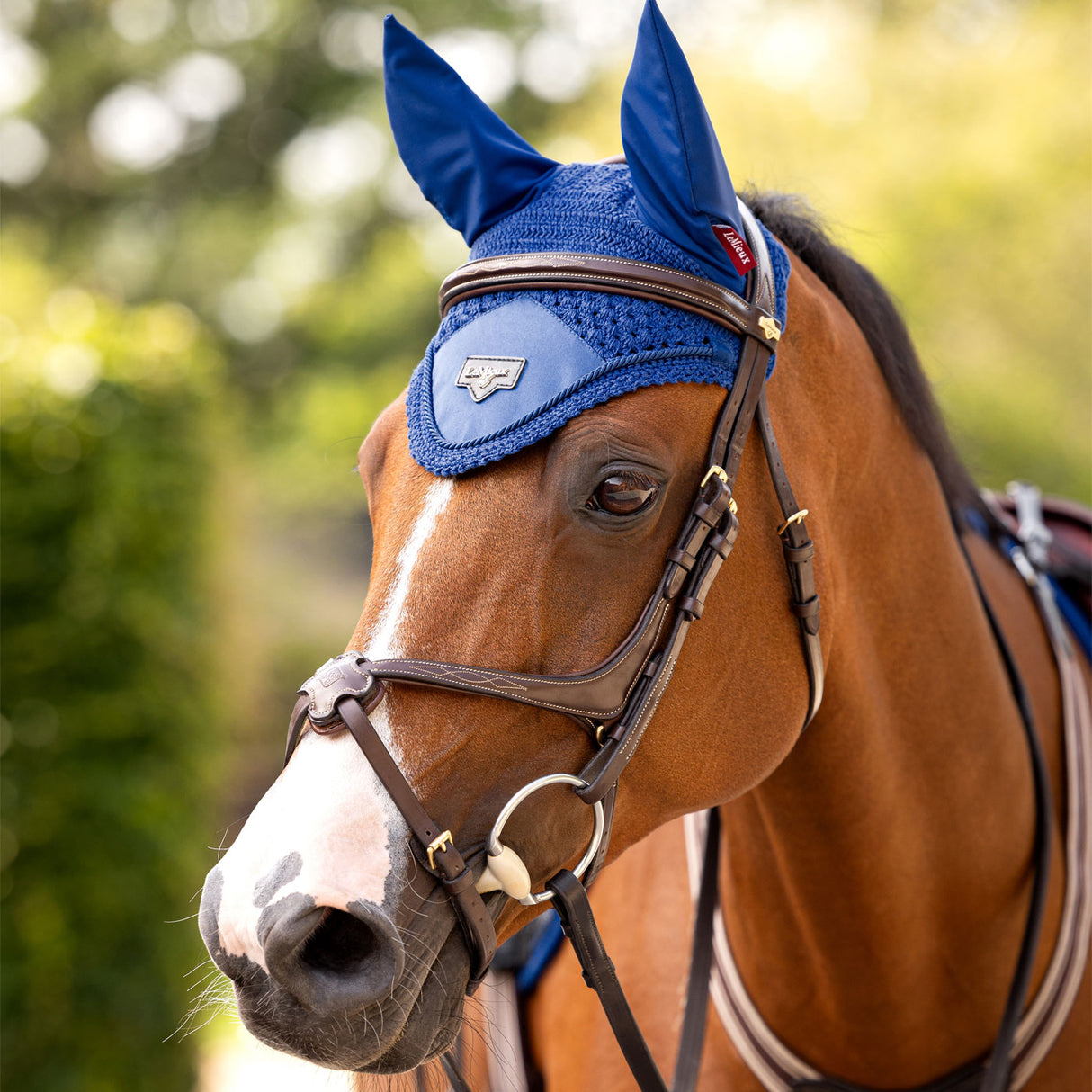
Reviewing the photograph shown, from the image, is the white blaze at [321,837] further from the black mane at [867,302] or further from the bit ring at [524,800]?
the black mane at [867,302]

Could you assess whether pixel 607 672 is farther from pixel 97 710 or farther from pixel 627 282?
pixel 97 710

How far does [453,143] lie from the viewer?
167 centimetres

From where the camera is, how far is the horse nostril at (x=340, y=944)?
1218mm

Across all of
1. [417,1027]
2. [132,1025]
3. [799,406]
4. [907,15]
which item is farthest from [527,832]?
[907,15]

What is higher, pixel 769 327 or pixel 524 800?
pixel 769 327

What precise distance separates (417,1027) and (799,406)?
3.55 ft

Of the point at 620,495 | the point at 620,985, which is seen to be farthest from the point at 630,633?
the point at 620,985

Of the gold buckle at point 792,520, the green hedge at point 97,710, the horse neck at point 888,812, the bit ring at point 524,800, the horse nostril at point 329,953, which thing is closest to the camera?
the horse nostril at point 329,953

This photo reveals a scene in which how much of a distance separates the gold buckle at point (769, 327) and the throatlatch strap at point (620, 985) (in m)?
0.84

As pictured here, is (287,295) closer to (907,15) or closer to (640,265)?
(907,15)

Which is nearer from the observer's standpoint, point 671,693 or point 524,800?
point 524,800

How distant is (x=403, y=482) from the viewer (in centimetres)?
144

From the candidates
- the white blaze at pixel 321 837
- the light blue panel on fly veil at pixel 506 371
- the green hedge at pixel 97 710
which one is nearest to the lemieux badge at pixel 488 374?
the light blue panel on fly veil at pixel 506 371

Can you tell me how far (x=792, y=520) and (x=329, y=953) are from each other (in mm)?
887
